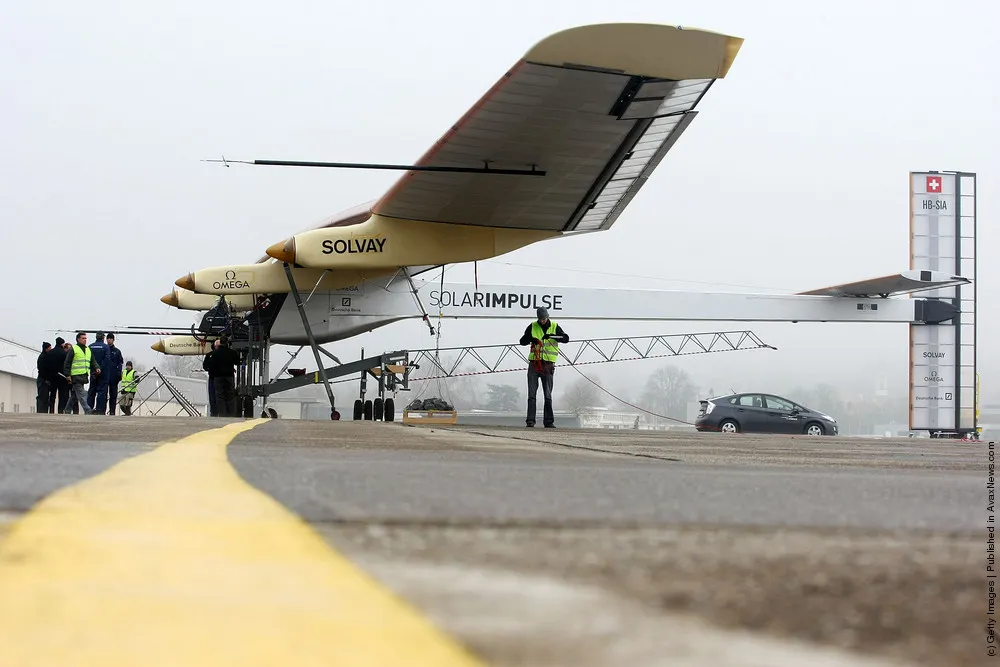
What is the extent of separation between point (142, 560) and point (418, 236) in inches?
471

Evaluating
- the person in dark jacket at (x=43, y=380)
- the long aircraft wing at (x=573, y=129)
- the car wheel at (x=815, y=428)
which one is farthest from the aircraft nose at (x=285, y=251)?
the car wheel at (x=815, y=428)

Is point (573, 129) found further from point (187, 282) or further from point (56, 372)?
point (56, 372)

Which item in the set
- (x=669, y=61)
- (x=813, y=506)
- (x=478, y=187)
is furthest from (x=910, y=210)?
(x=813, y=506)

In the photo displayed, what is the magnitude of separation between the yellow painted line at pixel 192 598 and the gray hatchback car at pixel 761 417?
76.1 feet

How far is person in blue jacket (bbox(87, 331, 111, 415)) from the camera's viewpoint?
17.0 metres

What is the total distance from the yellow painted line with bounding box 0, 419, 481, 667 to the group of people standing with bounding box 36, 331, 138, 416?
16589mm

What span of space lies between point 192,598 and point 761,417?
2382 cm

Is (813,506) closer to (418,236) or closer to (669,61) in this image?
(669,61)

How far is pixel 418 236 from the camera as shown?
503 inches

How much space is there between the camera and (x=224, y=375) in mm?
15703

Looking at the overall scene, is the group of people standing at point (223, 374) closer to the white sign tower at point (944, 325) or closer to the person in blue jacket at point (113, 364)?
the person in blue jacket at point (113, 364)

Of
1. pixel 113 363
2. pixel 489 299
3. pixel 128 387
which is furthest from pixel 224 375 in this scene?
pixel 128 387

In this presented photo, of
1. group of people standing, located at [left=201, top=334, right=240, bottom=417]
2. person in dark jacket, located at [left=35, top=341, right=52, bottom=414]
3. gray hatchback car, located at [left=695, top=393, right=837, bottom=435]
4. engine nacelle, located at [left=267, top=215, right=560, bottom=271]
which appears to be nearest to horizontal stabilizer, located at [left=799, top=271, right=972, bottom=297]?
gray hatchback car, located at [left=695, top=393, right=837, bottom=435]

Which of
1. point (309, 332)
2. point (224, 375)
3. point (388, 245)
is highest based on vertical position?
point (388, 245)
